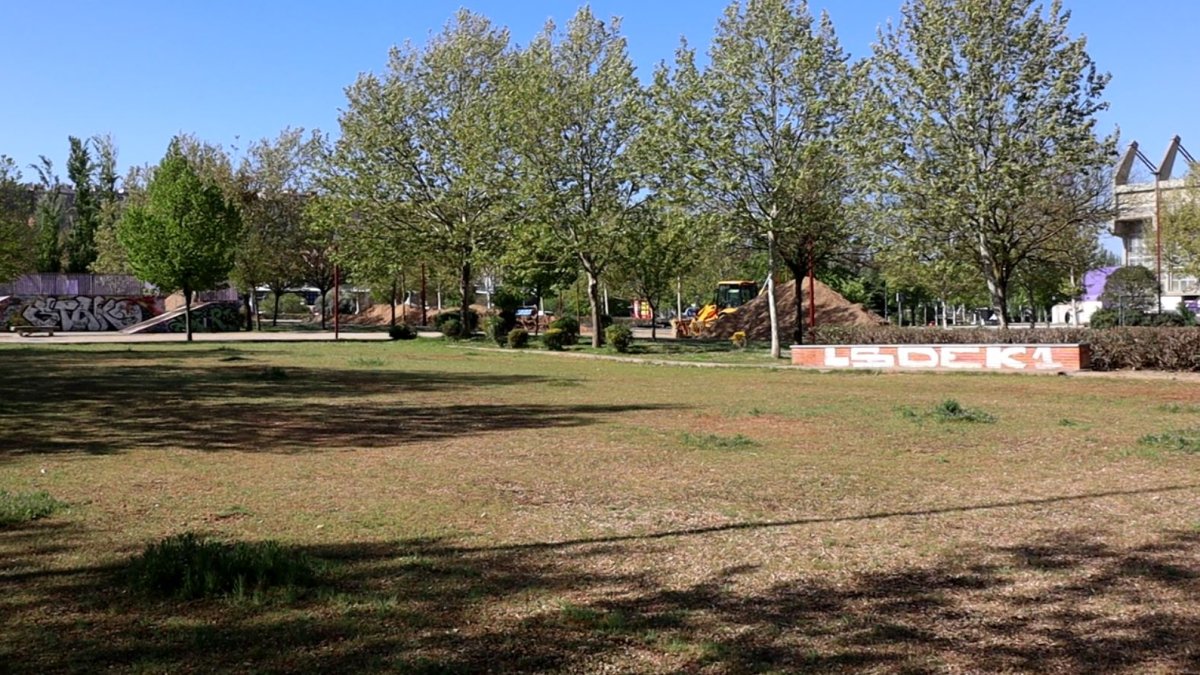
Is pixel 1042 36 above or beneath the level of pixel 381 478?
above

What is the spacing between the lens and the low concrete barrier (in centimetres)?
2480

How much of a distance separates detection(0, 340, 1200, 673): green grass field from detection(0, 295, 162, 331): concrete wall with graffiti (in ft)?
174

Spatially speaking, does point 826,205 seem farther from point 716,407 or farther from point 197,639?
point 197,639

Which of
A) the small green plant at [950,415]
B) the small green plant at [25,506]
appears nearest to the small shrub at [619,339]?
the small green plant at [950,415]

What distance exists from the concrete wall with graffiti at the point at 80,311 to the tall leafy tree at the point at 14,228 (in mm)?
2586

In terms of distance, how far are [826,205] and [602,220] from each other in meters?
8.50

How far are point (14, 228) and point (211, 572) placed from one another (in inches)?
1815

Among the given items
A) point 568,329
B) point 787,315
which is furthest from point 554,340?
point 787,315

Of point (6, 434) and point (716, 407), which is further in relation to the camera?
point (716, 407)

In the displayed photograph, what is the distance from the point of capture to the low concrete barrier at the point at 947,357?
24797 millimetres

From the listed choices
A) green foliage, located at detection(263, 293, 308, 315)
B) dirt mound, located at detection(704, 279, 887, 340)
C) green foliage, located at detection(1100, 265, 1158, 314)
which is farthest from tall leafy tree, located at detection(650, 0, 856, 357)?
green foliage, located at detection(263, 293, 308, 315)

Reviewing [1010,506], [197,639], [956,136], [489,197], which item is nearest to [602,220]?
[489,197]

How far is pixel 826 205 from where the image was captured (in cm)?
3569

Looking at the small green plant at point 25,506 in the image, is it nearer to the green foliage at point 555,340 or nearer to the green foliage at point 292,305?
the green foliage at point 555,340
